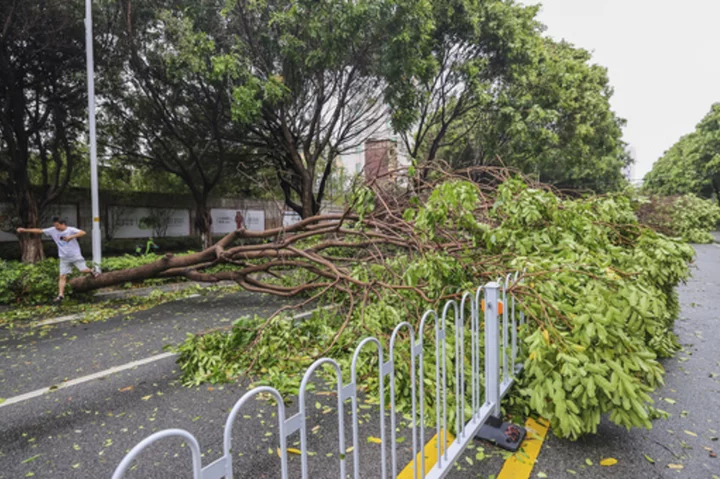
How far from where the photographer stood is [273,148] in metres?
13.1

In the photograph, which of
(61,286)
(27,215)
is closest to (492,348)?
(61,286)

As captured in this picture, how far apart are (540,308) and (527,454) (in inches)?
38.0

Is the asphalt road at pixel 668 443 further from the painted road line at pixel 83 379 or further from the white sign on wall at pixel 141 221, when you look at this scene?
the white sign on wall at pixel 141 221

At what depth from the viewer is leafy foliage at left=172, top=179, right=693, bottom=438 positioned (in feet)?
7.58

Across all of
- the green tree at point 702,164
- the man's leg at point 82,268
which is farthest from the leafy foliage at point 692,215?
the man's leg at point 82,268

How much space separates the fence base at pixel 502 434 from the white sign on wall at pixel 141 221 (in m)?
15.3

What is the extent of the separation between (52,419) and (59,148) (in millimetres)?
11992

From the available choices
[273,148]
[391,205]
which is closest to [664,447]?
[391,205]

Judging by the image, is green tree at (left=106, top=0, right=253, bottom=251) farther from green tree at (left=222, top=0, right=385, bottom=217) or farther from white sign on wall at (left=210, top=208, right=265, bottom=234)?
white sign on wall at (left=210, top=208, right=265, bottom=234)

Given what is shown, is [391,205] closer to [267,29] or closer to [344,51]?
[344,51]

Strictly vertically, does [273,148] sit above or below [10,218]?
above

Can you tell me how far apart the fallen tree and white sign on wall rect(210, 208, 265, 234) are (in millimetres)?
12405

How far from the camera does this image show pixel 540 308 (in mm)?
2789

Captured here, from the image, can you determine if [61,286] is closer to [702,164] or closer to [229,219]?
[229,219]
